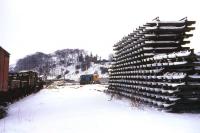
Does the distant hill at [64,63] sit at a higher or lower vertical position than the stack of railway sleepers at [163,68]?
higher

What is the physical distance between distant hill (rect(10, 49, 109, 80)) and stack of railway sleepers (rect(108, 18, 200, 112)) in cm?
11233

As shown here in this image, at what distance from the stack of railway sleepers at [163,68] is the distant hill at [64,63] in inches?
4423

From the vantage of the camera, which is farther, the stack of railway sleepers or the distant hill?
the distant hill

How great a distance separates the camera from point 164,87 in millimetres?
11852

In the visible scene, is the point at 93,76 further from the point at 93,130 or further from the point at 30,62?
the point at 30,62

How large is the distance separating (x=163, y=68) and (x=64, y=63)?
557ft

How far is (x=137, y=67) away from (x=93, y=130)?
27.2 feet

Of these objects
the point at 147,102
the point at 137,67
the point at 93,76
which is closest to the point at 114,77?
the point at 137,67

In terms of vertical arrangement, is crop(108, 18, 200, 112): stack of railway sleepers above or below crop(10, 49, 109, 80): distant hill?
below

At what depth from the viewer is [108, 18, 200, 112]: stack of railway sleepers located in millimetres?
10934

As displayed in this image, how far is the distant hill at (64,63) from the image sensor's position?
464 feet

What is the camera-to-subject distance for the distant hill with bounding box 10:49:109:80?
14136 cm

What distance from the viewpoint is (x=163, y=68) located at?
12055 mm

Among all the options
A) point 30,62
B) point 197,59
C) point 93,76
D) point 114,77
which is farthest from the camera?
point 30,62
